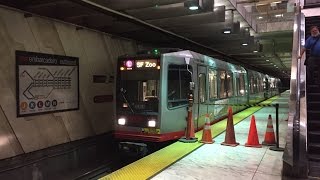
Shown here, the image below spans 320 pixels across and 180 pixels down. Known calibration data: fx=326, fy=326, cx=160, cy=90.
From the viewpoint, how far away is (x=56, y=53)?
9.04 meters

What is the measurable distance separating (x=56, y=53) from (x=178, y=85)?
11.5 ft

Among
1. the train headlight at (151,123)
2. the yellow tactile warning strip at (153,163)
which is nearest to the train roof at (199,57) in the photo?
the train headlight at (151,123)

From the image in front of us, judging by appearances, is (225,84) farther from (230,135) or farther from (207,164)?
(207,164)

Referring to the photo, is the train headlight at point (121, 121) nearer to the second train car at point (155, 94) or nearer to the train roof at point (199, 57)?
the second train car at point (155, 94)

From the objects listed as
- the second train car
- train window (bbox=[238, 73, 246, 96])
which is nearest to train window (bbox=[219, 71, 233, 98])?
train window (bbox=[238, 73, 246, 96])

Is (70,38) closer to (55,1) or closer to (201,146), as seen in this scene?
(55,1)

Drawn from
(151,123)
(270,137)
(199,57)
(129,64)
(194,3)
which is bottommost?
(270,137)

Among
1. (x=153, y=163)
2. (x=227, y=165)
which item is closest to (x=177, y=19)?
(x=153, y=163)

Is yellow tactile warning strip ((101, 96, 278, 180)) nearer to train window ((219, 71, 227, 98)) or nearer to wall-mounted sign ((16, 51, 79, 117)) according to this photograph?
wall-mounted sign ((16, 51, 79, 117))

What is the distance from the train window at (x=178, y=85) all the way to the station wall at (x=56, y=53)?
324cm

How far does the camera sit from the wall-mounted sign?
785 cm

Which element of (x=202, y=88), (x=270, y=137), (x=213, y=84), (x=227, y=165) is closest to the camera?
(x=227, y=165)

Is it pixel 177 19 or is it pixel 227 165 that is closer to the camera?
pixel 227 165

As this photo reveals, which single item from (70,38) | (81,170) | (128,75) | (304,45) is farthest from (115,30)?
(304,45)
